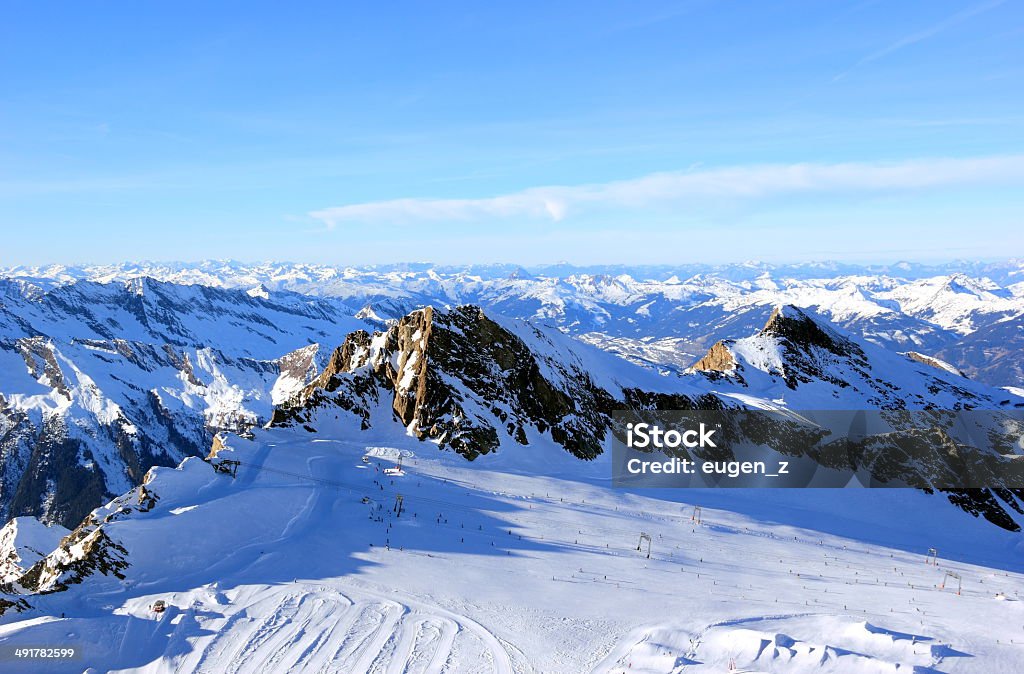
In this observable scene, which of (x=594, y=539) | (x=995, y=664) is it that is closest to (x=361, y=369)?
(x=594, y=539)

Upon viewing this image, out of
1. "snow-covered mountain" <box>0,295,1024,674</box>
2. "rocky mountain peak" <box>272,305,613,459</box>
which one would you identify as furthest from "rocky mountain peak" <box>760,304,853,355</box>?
"rocky mountain peak" <box>272,305,613,459</box>

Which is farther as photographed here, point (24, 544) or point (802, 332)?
point (802, 332)

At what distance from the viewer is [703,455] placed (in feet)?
328

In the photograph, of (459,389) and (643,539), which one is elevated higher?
(459,389)

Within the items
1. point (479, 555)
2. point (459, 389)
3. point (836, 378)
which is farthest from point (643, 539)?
point (836, 378)

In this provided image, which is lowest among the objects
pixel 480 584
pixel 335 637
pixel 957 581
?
pixel 957 581

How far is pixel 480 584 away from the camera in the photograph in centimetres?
4806

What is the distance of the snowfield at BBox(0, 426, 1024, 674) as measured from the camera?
38.5 meters

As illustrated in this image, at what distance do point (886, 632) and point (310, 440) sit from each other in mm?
69316

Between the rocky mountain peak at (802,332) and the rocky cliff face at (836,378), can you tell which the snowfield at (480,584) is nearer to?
the rocky cliff face at (836,378)

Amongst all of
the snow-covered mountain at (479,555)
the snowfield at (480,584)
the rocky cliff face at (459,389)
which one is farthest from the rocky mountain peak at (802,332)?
the snowfield at (480,584)

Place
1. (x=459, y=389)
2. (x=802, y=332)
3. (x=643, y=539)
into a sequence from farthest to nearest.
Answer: (x=802, y=332) → (x=459, y=389) → (x=643, y=539)

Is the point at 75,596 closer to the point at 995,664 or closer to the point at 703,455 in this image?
the point at 995,664

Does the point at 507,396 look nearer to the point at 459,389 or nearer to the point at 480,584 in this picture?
the point at 459,389
